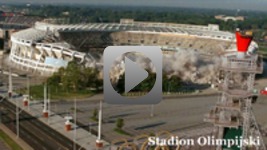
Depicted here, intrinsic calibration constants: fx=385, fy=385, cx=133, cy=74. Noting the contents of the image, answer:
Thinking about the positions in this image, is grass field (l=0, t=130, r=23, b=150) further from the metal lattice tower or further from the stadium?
the metal lattice tower

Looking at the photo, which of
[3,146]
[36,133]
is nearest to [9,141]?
[3,146]

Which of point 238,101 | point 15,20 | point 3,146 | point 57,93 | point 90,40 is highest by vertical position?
point 15,20

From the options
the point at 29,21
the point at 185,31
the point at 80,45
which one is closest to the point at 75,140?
the point at 80,45

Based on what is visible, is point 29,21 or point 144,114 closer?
point 144,114

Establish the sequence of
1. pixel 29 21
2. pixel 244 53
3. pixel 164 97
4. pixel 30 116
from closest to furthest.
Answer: pixel 244 53 → pixel 30 116 → pixel 164 97 → pixel 29 21

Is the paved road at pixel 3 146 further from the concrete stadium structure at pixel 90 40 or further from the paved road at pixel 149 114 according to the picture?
the concrete stadium structure at pixel 90 40

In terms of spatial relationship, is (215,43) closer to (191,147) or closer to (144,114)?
(144,114)
